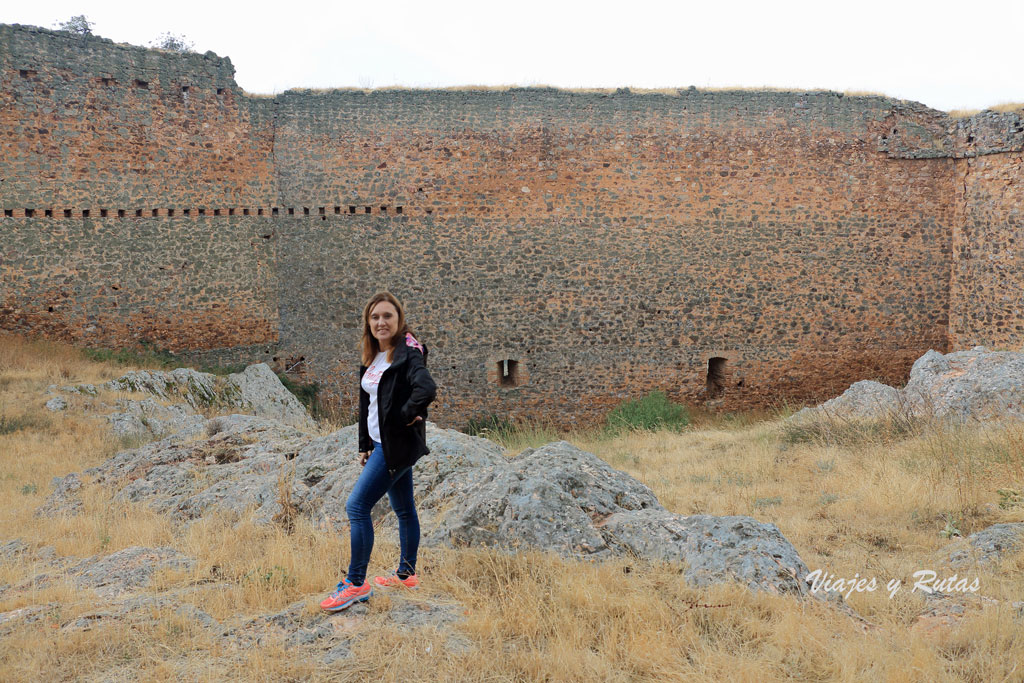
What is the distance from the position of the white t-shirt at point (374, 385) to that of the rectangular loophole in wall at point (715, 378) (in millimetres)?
10106

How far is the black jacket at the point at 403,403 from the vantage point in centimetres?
354

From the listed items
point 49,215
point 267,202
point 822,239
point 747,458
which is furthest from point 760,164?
point 49,215

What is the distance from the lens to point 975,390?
8219 mm

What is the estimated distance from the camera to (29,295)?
10680 millimetres

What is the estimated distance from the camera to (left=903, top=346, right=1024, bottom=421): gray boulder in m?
7.84

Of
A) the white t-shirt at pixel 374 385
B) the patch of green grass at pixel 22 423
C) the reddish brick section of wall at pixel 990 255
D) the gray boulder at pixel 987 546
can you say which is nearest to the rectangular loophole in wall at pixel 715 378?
the reddish brick section of wall at pixel 990 255

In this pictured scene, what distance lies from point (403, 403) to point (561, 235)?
9.21 m

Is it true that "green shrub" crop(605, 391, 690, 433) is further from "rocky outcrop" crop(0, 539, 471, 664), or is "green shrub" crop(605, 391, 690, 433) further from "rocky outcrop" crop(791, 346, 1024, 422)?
"rocky outcrop" crop(0, 539, 471, 664)

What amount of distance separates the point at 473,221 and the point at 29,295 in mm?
6433

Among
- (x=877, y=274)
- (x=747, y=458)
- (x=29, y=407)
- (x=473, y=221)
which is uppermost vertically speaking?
(x=473, y=221)

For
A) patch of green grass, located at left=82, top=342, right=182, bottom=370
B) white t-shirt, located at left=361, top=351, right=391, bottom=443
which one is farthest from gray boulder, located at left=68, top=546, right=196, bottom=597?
patch of green grass, located at left=82, top=342, right=182, bottom=370

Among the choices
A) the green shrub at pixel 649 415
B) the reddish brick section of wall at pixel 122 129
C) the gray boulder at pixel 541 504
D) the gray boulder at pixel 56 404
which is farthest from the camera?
the green shrub at pixel 649 415

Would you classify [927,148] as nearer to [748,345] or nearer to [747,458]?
[748,345]

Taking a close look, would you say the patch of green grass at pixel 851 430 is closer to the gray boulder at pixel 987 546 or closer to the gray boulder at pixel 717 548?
the gray boulder at pixel 987 546
